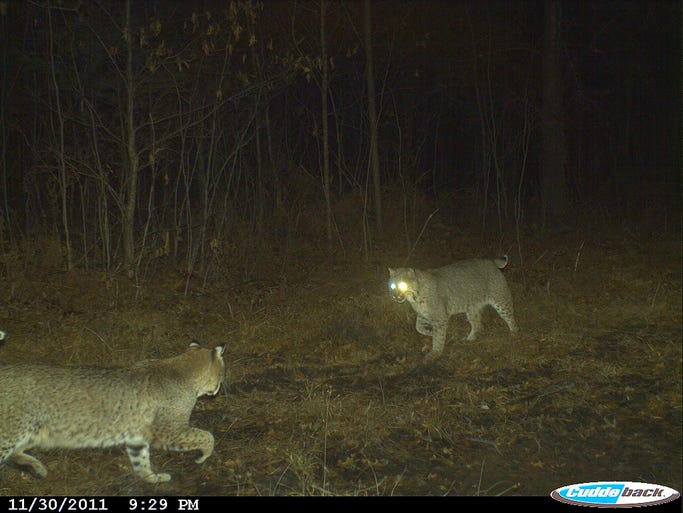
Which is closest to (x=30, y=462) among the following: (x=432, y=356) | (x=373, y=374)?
(x=373, y=374)

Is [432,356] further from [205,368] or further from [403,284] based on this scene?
[205,368]

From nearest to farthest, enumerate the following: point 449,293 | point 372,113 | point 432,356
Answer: point 432,356
point 449,293
point 372,113

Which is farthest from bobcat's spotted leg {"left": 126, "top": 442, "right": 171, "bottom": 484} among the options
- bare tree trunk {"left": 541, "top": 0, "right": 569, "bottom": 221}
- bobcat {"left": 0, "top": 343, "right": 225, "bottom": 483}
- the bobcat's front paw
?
bare tree trunk {"left": 541, "top": 0, "right": 569, "bottom": 221}

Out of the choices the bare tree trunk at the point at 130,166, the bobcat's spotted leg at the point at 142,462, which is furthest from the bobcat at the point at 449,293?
the bare tree trunk at the point at 130,166

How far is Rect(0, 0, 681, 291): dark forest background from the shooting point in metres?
10.8

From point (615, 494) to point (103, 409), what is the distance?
3.70m

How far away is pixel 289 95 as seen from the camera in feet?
72.8

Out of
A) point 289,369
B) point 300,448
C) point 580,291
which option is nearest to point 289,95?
point 580,291

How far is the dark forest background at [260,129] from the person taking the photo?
10.8 metres

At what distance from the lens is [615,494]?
4652mm

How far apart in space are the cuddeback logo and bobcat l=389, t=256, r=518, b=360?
349cm

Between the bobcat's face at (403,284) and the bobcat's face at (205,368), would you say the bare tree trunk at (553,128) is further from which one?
the bobcat's face at (205,368)

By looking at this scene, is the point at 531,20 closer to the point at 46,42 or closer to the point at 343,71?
the point at 343,71

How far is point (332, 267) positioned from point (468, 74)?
9.37m
